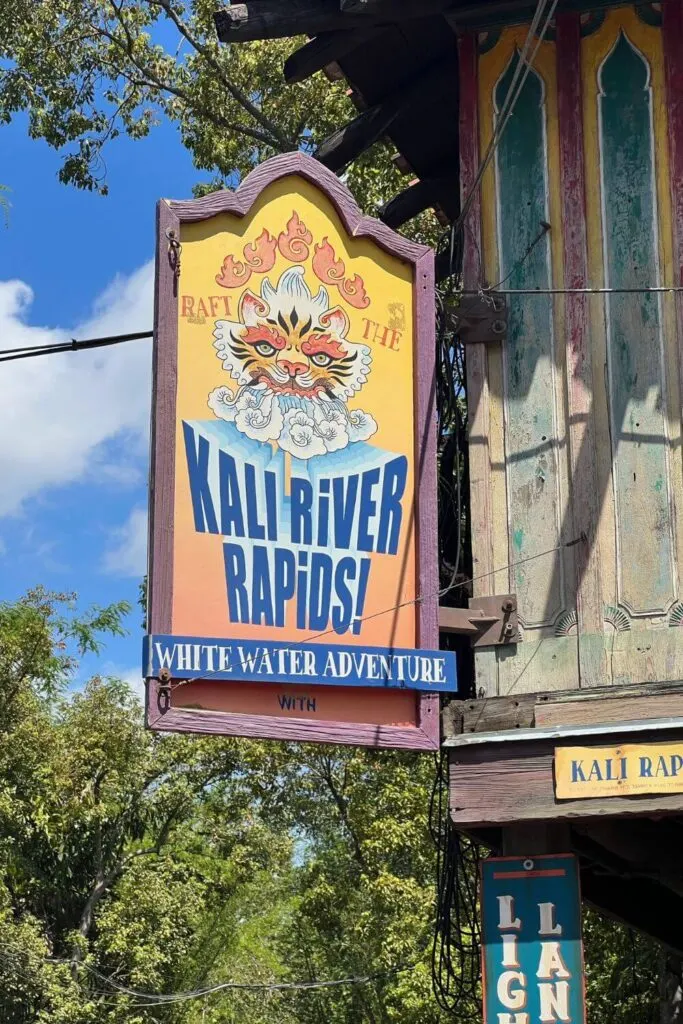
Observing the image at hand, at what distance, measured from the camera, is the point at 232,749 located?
26.0 m

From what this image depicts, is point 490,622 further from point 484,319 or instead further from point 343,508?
point 484,319

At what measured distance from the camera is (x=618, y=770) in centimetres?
701

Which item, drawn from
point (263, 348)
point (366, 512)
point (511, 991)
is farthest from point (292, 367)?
point (511, 991)

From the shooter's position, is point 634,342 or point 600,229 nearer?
point 634,342

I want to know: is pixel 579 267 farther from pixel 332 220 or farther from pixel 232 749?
pixel 232 749

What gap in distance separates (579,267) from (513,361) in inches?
25.4

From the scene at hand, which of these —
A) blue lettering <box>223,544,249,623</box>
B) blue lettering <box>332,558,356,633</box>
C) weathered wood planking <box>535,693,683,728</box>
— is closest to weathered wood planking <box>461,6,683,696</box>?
weathered wood planking <box>535,693,683,728</box>

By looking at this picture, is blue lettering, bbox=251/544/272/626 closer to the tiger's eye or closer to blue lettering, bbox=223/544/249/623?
blue lettering, bbox=223/544/249/623

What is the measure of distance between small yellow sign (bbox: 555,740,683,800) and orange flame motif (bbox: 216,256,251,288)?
2957 mm

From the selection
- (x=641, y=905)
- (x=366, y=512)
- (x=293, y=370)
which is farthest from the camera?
(x=641, y=905)

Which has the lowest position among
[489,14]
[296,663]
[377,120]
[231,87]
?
[296,663]

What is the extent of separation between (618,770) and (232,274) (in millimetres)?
3260

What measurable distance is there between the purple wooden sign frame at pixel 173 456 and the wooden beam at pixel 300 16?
1320 millimetres

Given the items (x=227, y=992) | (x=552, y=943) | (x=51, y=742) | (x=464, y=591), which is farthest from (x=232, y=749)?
(x=552, y=943)
